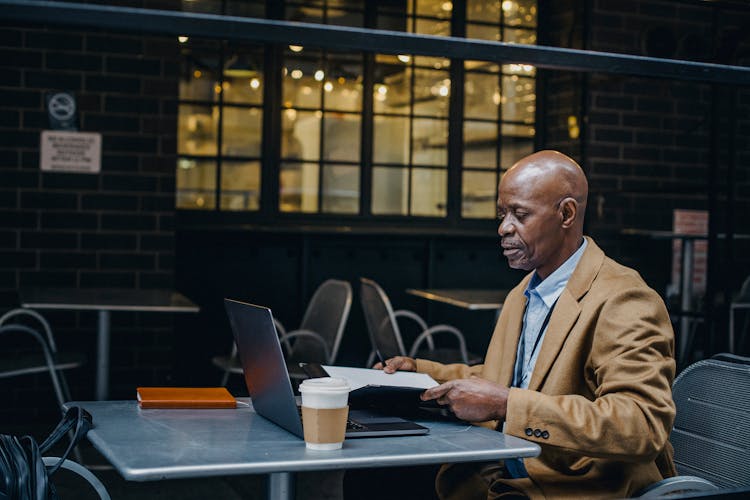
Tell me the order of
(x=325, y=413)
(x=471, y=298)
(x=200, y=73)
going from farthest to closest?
1. (x=200, y=73)
2. (x=471, y=298)
3. (x=325, y=413)

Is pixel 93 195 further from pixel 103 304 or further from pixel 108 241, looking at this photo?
pixel 103 304

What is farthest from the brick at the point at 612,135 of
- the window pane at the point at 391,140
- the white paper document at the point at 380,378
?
the white paper document at the point at 380,378

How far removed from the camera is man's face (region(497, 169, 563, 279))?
232cm

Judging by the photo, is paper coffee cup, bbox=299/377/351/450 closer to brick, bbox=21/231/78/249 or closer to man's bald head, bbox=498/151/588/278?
man's bald head, bbox=498/151/588/278

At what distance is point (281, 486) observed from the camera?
190 cm

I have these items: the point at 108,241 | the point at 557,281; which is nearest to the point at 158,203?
the point at 108,241

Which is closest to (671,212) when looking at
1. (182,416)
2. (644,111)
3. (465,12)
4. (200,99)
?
(644,111)

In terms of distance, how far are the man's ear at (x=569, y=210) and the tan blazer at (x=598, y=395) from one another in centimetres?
8

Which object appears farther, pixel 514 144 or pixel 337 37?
pixel 514 144

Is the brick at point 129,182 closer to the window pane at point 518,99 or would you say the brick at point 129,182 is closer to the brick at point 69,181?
the brick at point 69,181

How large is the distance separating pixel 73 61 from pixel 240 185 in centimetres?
139

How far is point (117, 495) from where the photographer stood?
422 cm

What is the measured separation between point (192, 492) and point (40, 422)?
2002mm

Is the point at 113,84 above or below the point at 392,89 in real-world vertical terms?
below
